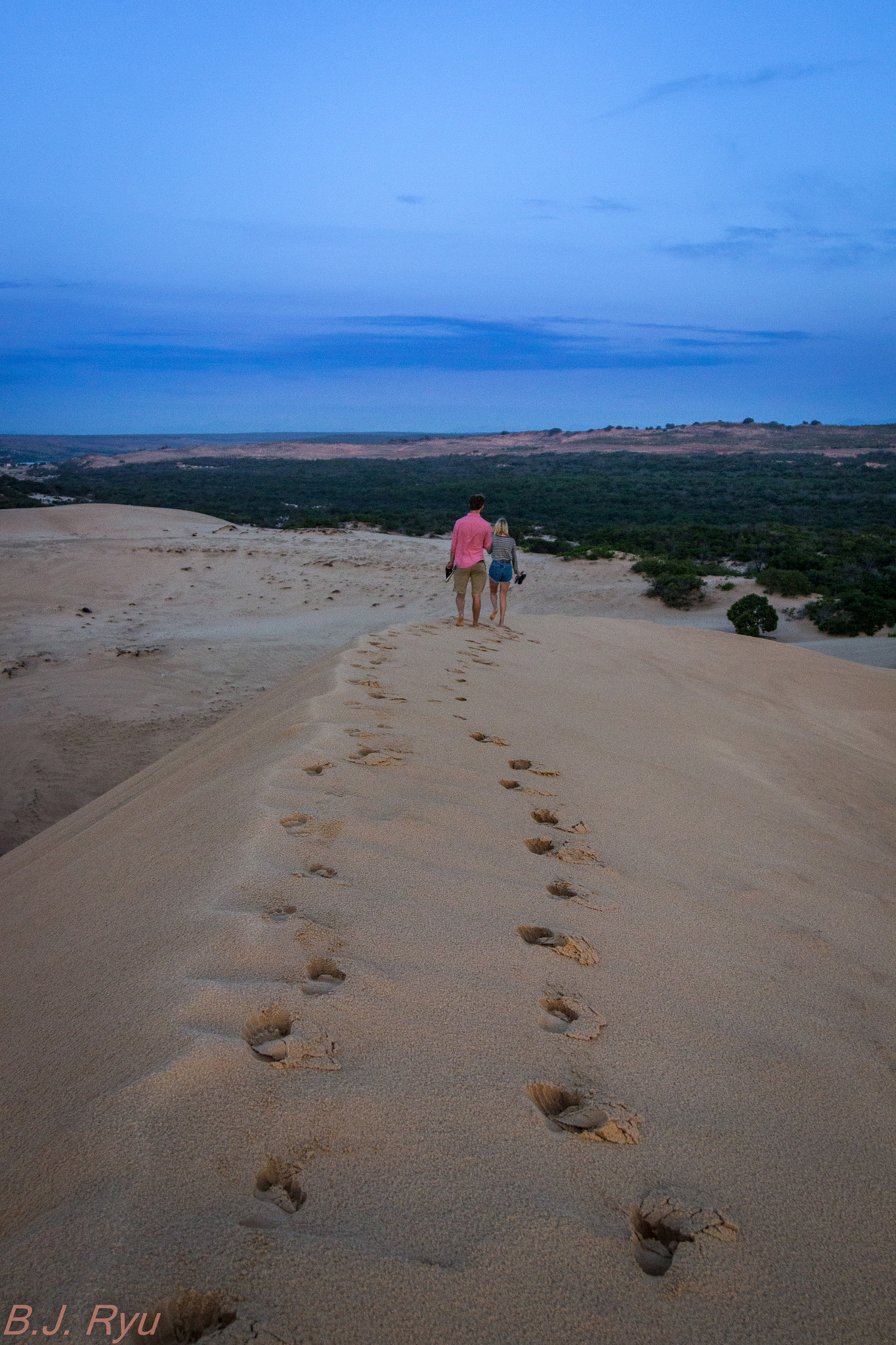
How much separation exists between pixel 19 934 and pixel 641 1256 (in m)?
1.96

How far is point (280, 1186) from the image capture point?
131 cm

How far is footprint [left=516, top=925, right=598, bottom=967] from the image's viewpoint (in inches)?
84.8

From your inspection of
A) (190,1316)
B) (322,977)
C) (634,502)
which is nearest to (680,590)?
(322,977)

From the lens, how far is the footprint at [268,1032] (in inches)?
62.5

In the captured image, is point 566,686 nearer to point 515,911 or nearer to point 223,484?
point 515,911

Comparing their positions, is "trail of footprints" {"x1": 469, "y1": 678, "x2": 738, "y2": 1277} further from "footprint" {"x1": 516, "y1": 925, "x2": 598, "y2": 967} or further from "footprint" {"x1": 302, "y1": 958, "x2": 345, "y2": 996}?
"footprint" {"x1": 302, "y1": 958, "x2": 345, "y2": 996}

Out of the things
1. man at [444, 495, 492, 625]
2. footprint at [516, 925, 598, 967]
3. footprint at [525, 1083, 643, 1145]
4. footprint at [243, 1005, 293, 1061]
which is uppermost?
man at [444, 495, 492, 625]

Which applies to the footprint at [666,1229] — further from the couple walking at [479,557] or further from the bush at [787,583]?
the bush at [787,583]

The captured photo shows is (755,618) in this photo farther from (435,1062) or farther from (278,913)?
(435,1062)

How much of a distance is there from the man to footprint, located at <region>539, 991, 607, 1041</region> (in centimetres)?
623

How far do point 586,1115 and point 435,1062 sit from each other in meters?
0.33

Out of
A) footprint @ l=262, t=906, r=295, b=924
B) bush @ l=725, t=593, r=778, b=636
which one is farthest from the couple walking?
footprint @ l=262, t=906, r=295, b=924

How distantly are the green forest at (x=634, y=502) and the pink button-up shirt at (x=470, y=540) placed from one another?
7.56 m

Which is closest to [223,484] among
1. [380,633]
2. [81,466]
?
[81,466]
